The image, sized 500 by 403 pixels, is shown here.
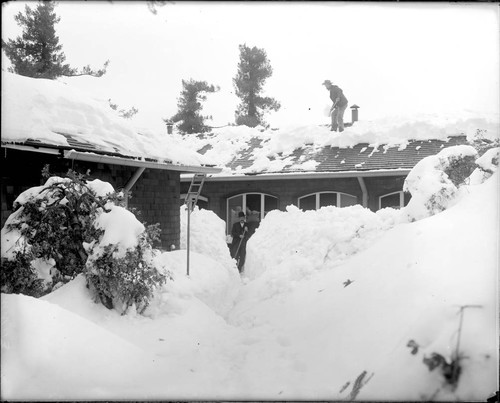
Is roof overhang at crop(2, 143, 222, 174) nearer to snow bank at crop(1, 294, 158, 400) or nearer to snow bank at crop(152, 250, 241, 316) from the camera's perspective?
snow bank at crop(152, 250, 241, 316)

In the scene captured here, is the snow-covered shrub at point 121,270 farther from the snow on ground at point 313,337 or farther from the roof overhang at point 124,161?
the roof overhang at point 124,161

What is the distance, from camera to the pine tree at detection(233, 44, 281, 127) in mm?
3875

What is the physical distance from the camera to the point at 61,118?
4.18m

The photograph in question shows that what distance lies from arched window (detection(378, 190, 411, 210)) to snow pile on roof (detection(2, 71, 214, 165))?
333cm

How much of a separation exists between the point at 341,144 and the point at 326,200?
124 cm

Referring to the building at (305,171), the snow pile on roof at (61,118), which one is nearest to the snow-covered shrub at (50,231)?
the snow pile on roof at (61,118)

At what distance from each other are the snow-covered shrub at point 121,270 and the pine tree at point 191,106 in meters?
1.16

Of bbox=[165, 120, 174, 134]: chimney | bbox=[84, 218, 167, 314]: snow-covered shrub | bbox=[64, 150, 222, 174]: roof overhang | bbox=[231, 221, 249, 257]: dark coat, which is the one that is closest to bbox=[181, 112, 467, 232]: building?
bbox=[231, 221, 249, 257]: dark coat

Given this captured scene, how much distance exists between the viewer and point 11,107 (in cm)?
359

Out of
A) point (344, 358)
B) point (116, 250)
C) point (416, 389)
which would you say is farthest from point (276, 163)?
point (416, 389)

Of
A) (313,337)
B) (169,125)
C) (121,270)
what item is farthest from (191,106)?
(313,337)

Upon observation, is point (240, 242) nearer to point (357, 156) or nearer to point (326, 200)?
point (326, 200)

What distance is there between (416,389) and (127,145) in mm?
3759

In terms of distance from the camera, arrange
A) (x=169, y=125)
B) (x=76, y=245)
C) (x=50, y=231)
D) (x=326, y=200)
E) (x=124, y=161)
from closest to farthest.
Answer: (x=50, y=231) < (x=76, y=245) < (x=169, y=125) < (x=124, y=161) < (x=326, y=200)
